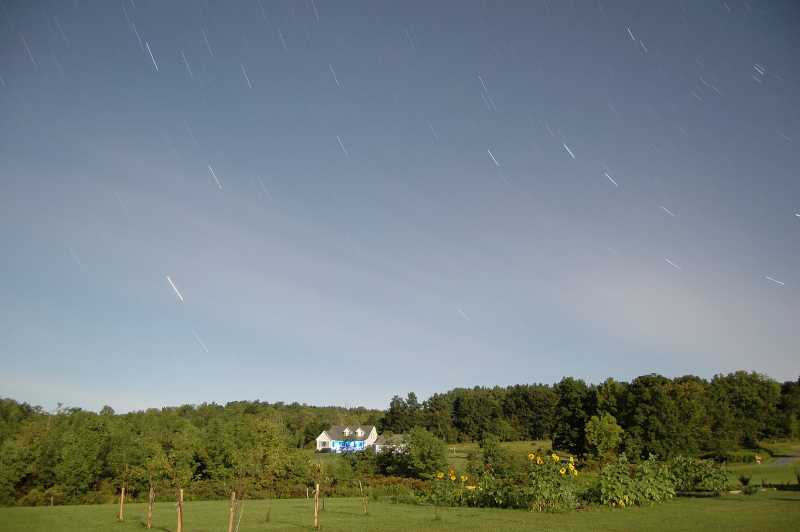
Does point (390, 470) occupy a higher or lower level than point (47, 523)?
lower

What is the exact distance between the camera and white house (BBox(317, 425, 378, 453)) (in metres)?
90.9

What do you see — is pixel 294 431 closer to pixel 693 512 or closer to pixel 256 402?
pixel 256 402

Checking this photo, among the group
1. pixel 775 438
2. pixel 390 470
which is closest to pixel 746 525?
pixel 390 470

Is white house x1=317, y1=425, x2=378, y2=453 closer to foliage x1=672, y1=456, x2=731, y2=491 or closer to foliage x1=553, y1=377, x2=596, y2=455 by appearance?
foliage x1=553, y1=377, x2=596, y2=455

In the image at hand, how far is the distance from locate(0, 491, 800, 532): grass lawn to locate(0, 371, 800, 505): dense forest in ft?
23.6

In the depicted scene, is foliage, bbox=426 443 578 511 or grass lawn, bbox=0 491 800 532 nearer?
grass lawn, bbox=0 491 800 532

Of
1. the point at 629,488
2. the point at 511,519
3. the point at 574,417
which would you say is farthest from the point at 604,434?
the point at 511,519

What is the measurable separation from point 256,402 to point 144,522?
94239 millimetres

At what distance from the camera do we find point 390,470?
42656 mm

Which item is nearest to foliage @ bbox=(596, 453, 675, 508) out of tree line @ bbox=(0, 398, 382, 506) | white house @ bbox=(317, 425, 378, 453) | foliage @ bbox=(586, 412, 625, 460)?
tree line @ bbox=(0, 398, 382, 506)

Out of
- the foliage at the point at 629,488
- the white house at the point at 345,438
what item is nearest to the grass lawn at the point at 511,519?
the foliage at the point at 629,488

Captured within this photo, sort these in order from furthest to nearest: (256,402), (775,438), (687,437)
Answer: (256,402) → (775,438) → (687,437)

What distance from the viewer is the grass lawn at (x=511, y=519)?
13.0m

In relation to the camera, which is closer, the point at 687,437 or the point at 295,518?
the point at 295,518
